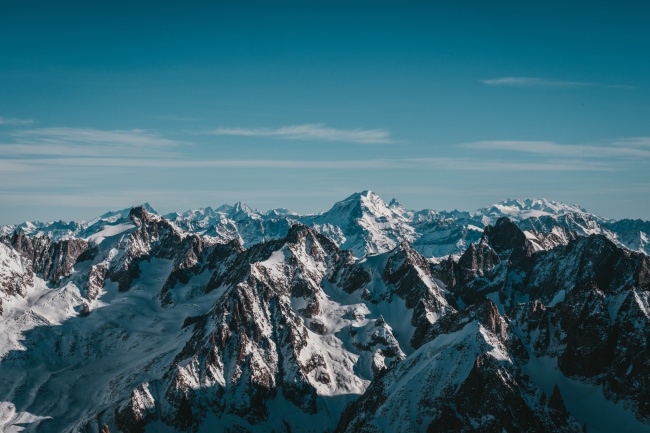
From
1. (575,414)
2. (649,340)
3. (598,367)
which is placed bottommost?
(575,414)

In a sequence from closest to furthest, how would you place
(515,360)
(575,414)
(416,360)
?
(575,414) < (515,360) < (416,360)

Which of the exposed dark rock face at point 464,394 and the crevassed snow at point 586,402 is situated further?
the crevassed snow at point 586,402

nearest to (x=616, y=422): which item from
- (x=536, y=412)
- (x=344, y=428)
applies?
(x=536, y=412)

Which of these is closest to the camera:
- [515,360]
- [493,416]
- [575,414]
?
[493,416]

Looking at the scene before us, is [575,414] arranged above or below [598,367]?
below

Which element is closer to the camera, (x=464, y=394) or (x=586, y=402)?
(x=464, y=394)

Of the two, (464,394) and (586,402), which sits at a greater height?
(464,394)

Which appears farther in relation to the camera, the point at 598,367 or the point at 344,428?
the point at 344,428

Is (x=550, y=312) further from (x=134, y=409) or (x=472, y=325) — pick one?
(x=134, y=409)

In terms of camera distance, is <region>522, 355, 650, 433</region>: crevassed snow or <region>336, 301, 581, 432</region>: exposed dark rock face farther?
<region>522, 355, 650, 433</region>: crevassed snow
